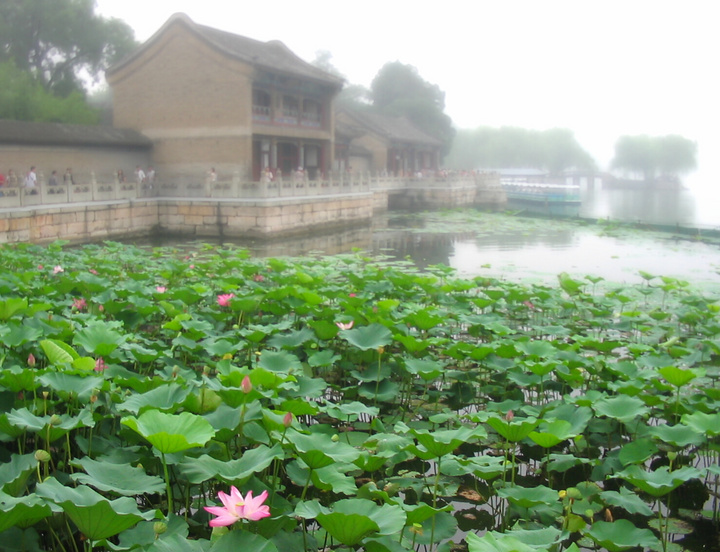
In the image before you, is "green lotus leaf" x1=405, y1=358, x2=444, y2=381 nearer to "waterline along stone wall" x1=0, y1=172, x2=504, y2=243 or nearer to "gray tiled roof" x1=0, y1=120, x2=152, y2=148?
"waterline along stone wall" x1=0, y1=172, x2=504, y2=243

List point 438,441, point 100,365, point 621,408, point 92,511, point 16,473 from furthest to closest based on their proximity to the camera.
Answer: point 100,365
point 621,408
point 438,441
point 16,473
point 92,511

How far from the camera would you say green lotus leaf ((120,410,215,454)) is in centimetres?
212

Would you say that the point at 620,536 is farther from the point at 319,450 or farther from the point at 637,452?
the point at 319,450

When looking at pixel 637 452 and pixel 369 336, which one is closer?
pixel 637 452

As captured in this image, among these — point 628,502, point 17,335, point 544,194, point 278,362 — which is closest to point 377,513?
point 628,502

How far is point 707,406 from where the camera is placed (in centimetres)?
358

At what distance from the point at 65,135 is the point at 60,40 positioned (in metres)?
11.4

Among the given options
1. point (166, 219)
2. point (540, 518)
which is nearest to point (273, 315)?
point (540, 518)

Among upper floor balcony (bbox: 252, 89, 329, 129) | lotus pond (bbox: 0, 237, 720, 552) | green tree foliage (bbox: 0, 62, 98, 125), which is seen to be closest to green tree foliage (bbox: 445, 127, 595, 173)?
upper floor balcony (bbox: 252, 89, 329, 129)

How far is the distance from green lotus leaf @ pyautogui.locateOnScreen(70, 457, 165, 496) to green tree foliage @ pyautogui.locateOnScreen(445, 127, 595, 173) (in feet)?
214

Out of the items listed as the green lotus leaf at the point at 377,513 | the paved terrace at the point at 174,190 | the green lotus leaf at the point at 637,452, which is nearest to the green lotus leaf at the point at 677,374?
the green lotus leaf at the point at 637,452

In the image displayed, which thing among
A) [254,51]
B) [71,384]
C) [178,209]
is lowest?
[71,384]

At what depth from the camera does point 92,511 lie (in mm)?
1818

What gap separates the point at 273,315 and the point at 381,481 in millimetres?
2536
